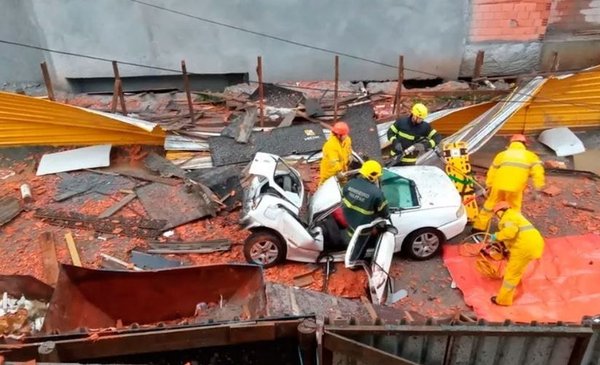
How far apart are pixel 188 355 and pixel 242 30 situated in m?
7.82

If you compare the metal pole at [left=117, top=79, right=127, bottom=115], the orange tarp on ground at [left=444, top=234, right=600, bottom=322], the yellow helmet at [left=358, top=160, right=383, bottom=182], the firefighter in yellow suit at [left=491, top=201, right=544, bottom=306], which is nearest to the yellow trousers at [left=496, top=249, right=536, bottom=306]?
the firefighter in yellow suit at [left=491, top=201, right=544, bottom=306]

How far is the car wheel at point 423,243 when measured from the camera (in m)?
7.90

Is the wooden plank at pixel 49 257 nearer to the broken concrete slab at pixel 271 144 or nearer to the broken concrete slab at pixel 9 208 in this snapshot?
the broken concrete slab at pixel 9 208

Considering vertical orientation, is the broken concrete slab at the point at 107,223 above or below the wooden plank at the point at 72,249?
above

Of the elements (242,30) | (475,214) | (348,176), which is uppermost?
(242,30)

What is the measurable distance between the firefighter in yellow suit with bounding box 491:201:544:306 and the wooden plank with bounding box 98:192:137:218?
5.65 m

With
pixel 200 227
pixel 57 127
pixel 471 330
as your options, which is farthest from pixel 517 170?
pixel 57 127

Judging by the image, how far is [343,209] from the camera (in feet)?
24.7

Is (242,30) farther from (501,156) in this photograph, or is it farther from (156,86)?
(501,156)

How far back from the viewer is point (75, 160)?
10000 millimetres

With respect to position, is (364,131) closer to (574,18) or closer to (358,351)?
(574,18)

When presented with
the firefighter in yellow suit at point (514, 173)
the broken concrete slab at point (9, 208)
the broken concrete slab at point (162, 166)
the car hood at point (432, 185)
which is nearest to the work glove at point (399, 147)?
the car hood at point (432, 185)

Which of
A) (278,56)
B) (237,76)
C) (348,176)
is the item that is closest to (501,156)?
(348,176)

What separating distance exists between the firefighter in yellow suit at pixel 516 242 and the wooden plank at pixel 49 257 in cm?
587
